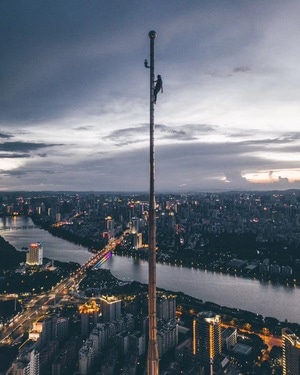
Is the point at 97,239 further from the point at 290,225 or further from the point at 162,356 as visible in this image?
the point at 162,356

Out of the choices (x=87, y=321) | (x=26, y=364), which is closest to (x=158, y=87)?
(x=26, y=364)

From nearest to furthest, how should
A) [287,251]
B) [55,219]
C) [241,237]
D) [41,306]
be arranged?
1. [41,306]
2. [287,251]
3. [241,237]
4. [55,219]

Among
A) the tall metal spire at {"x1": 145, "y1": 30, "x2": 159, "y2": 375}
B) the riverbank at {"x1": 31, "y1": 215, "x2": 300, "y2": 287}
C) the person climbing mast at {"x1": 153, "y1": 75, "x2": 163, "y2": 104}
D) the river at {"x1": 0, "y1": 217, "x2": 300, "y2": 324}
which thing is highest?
the person climbing mast at {"x1": 153, "y1": 75, "x2": 163, "y2": 104}

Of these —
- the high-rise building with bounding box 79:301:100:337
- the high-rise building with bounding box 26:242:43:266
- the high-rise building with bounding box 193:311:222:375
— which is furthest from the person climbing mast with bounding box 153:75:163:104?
the high-rise building with bounding box 26:242:43:266

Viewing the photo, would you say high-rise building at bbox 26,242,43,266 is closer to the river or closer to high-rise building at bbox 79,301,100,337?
the river

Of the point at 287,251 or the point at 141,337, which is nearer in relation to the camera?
the point at 141,337

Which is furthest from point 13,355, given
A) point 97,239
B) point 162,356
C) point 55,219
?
point 55,219

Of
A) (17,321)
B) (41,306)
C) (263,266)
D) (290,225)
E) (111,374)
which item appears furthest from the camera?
(290,225)
